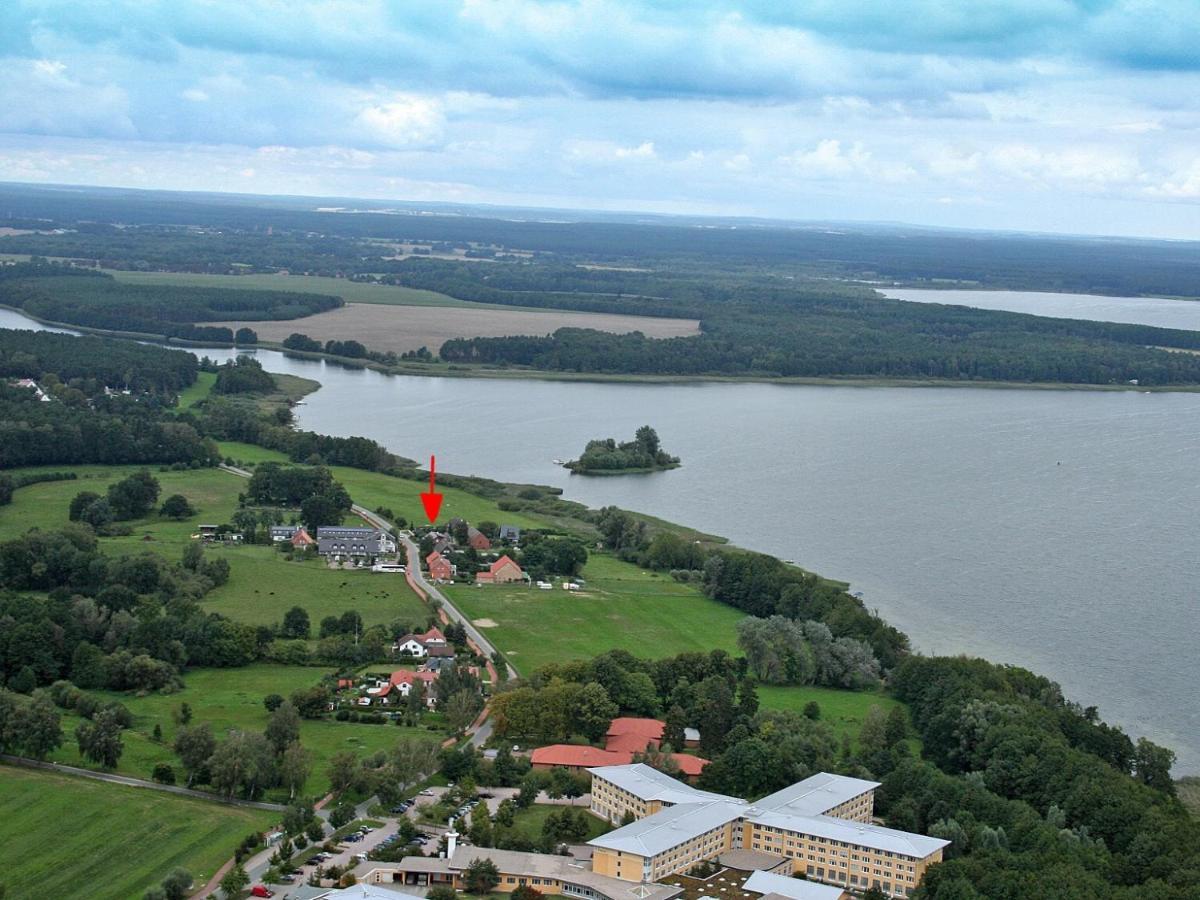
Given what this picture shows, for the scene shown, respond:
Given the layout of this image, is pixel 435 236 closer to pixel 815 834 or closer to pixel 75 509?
pixel 75 509

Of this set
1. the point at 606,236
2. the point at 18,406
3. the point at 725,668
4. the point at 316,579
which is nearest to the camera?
the point at 725,668

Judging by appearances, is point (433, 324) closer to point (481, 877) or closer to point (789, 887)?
point (481, 877)

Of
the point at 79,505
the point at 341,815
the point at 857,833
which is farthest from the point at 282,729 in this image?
the point at 79,505

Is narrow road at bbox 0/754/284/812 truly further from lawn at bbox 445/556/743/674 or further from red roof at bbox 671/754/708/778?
lawn at bbox 445/556/743/674

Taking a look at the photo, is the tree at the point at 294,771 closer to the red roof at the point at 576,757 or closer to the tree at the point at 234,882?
the tree at the point at 234,882

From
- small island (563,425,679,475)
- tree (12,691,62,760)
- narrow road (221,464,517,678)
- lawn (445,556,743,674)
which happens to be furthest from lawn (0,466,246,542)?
tree (12,691,62,760)

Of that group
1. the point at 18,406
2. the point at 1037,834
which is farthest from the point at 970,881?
the point at 18,406
